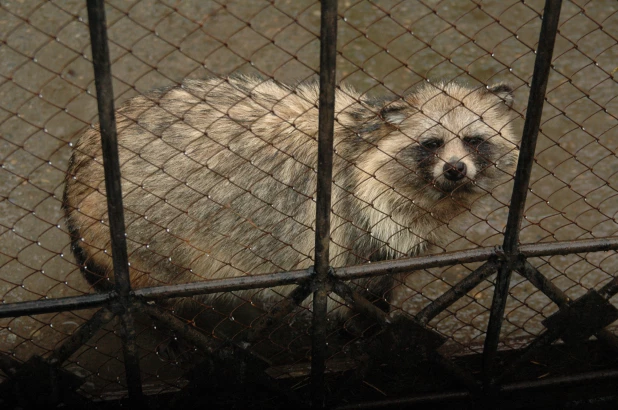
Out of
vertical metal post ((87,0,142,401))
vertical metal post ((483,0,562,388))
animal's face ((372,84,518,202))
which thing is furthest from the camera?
animal's face ((372,84,518,202))

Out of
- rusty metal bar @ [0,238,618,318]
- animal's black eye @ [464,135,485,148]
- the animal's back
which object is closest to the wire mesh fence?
the animal's back

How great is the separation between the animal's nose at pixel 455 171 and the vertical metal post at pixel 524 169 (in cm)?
41

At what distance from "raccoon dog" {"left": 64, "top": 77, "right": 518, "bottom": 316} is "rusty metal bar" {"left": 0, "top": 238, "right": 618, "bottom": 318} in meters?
0.40

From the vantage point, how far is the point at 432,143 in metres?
3.54

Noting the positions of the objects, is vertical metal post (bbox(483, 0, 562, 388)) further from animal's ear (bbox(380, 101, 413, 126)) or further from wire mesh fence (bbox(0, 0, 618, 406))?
animal's ear (bbox(380, 101, 413, 126))

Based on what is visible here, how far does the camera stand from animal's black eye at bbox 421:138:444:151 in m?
3.53

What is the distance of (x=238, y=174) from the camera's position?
3.53m

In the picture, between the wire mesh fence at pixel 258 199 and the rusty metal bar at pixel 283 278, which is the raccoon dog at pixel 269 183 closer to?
the wire mesh fence at pixel 258 199

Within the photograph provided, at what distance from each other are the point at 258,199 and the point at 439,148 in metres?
0.90

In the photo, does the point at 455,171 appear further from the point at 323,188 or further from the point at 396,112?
the point at 323,188

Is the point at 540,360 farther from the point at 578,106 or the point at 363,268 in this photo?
the point at 578,106

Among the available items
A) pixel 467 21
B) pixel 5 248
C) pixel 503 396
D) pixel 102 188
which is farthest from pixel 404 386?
pixel 467 21

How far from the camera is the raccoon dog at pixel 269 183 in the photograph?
3502 millimetres

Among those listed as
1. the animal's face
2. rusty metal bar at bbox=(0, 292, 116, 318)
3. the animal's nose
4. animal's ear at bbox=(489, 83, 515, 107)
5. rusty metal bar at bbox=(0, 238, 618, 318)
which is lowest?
rusty metal bar at bbox=(0, 292, 116, 318)
